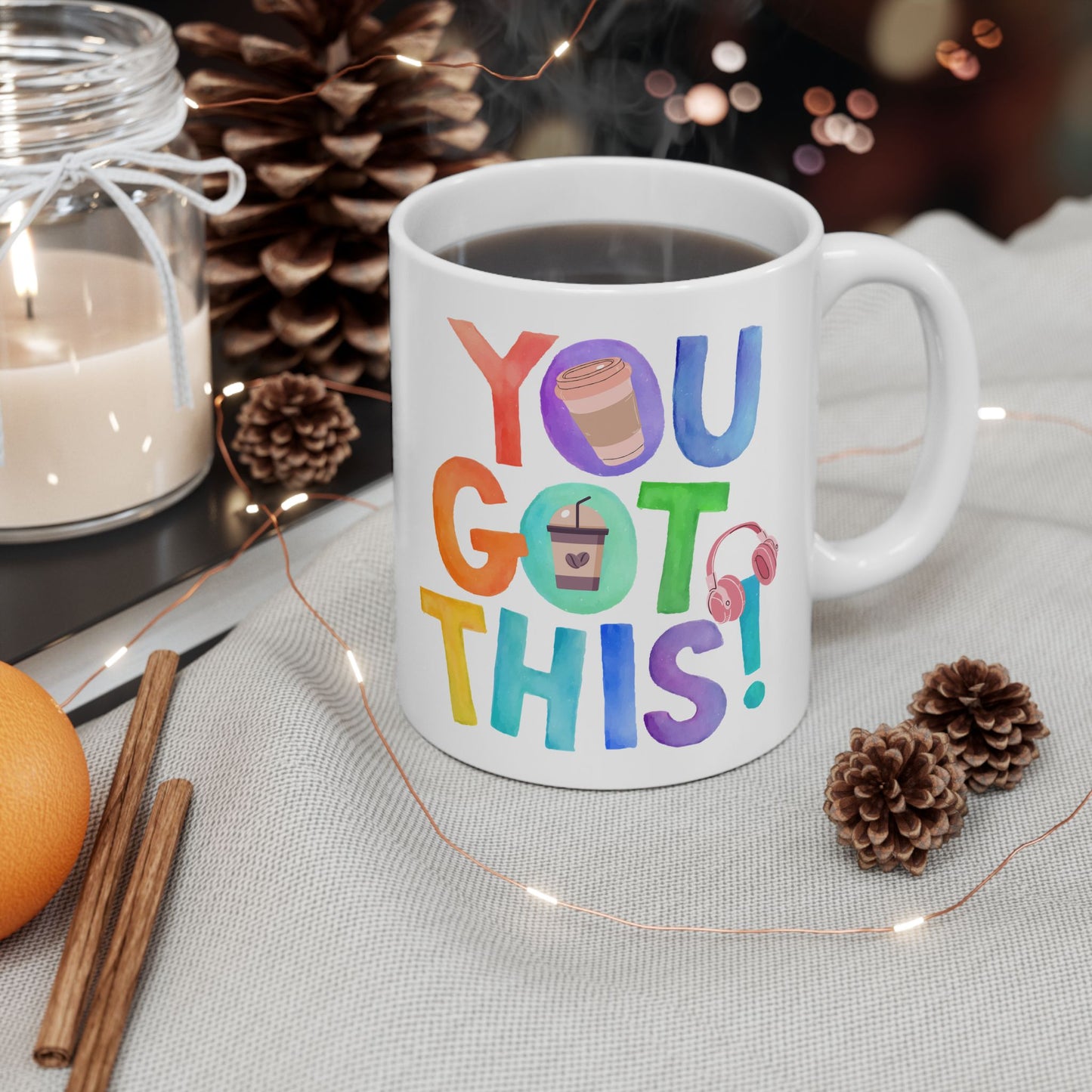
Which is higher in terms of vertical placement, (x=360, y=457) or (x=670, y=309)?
(x=670, y=309)

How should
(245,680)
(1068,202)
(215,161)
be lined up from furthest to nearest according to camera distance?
(1068,202), (215,161), (245,680)

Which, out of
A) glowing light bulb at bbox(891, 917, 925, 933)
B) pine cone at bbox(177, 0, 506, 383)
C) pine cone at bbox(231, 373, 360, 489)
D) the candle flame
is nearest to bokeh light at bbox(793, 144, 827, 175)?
pine cone at bbox(177, 0, 506, 383)

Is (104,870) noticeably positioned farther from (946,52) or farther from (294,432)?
(946,52)

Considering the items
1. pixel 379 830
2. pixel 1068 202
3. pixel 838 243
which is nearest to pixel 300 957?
pixel 379 830

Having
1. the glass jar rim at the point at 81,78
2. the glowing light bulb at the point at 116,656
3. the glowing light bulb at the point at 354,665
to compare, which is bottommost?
the glowing light bulb at the point at 116,656

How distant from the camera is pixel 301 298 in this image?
0.86 meters

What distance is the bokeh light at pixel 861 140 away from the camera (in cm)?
118

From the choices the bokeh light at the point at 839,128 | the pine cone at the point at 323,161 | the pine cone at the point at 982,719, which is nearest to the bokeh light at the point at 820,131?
the bokeh light at the point at 839,128

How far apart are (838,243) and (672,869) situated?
0.26 meters

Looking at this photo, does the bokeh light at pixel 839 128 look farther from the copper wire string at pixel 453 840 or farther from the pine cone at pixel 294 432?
the pine cone at pixel 294 432

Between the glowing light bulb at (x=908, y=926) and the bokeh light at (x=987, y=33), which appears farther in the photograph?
the bokeh light at (x=987, y=33)

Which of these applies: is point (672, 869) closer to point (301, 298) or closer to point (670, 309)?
point (670, 309)

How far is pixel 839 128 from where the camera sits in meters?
1.15

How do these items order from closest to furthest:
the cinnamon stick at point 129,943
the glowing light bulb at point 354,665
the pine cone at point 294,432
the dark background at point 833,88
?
the cinnamon stick at point 129,943, the glowing light bulb at point 354,665, the pine cone at point 294,432, the dark background at point 833,88
